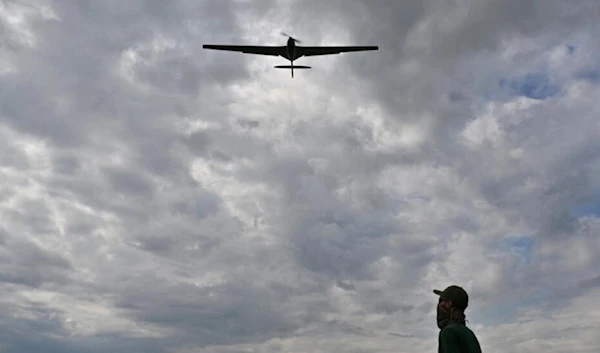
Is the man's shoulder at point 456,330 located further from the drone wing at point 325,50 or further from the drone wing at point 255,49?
the drone wing at point 255,49

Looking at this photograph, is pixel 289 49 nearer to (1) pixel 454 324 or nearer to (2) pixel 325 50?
(2) pixel 325 50

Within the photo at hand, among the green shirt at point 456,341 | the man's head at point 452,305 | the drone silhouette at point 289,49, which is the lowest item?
the green shirt at point 456,341

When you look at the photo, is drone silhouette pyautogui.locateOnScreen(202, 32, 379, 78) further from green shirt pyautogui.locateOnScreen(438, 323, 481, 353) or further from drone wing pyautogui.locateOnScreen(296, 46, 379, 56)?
green shirt pyautogui.locateOnScreen(438, 323, 481, 353)

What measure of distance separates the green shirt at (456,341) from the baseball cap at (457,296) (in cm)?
62

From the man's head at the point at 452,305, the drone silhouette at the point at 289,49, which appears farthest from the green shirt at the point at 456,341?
the drone silhouette at the point at 289,49

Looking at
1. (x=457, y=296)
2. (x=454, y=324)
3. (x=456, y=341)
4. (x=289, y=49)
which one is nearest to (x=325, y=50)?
(x=289, y=49)

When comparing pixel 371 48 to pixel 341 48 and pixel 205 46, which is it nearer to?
pixel 341 48

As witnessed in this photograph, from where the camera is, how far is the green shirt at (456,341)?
963 cm

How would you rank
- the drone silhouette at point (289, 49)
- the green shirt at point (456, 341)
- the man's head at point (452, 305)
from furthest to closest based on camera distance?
1. the drone silhouette at point (289, 49)
2. the man's head at point (452, 305)
3. the green shirt at point (456, 341)

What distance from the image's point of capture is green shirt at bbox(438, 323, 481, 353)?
963cm

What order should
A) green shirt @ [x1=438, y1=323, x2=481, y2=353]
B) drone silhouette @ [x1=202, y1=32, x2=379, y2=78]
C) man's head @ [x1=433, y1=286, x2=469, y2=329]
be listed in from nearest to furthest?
green shirt @ [x1=438, y1=323, x2=481, y2=353]
man's head @ [x1=433, y1=286, x2=469, y2=329]
drone silhouette @ [x1=202, y1=32, x2=379, y2=78]

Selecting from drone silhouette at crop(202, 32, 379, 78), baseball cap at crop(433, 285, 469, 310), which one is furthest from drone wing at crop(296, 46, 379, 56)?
baseball cap at crop(433, 285, 469, 310)

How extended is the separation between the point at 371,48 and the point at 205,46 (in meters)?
29.7

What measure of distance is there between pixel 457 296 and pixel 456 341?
40.3 inches
